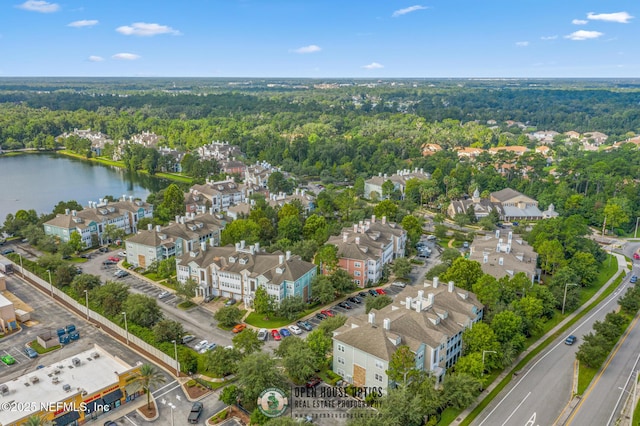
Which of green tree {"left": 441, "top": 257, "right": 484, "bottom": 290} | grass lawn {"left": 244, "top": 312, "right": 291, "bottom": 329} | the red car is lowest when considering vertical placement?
grass lawn {"left": 244, "top": 312, "right": 291, "bottom": 329}

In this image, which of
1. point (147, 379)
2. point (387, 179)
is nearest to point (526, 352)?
point (147, 379)

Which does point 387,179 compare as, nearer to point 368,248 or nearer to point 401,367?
point 368,248

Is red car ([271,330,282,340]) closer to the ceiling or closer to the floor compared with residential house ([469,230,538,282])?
closer to the floor

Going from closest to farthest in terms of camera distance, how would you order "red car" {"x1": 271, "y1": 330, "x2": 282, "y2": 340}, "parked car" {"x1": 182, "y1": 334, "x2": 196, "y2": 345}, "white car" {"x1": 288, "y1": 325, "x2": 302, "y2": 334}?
"parked car" {"x1": 182, "y1": 334, "x2": 196, "y2": 345} → "red car" {"x1": 271, "y1": 330, "x2": 282, "y2": 340} → "white car" {"x1": 288, "y1": 325, "x2": 302, "y2": 334}

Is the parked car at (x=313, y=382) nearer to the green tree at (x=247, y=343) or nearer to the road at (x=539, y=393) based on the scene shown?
the green tree at (x=247, y=343)

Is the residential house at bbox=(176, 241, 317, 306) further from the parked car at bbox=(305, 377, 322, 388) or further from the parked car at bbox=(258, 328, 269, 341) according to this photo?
the parked car at bbox=(305, 377, 322, 388)

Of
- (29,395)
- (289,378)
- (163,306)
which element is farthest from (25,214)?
(289,378)

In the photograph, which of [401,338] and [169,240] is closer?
[401,338]

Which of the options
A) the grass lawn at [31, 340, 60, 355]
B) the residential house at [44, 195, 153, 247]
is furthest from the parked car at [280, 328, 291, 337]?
the residential house at [44, 195, 153, 247]
